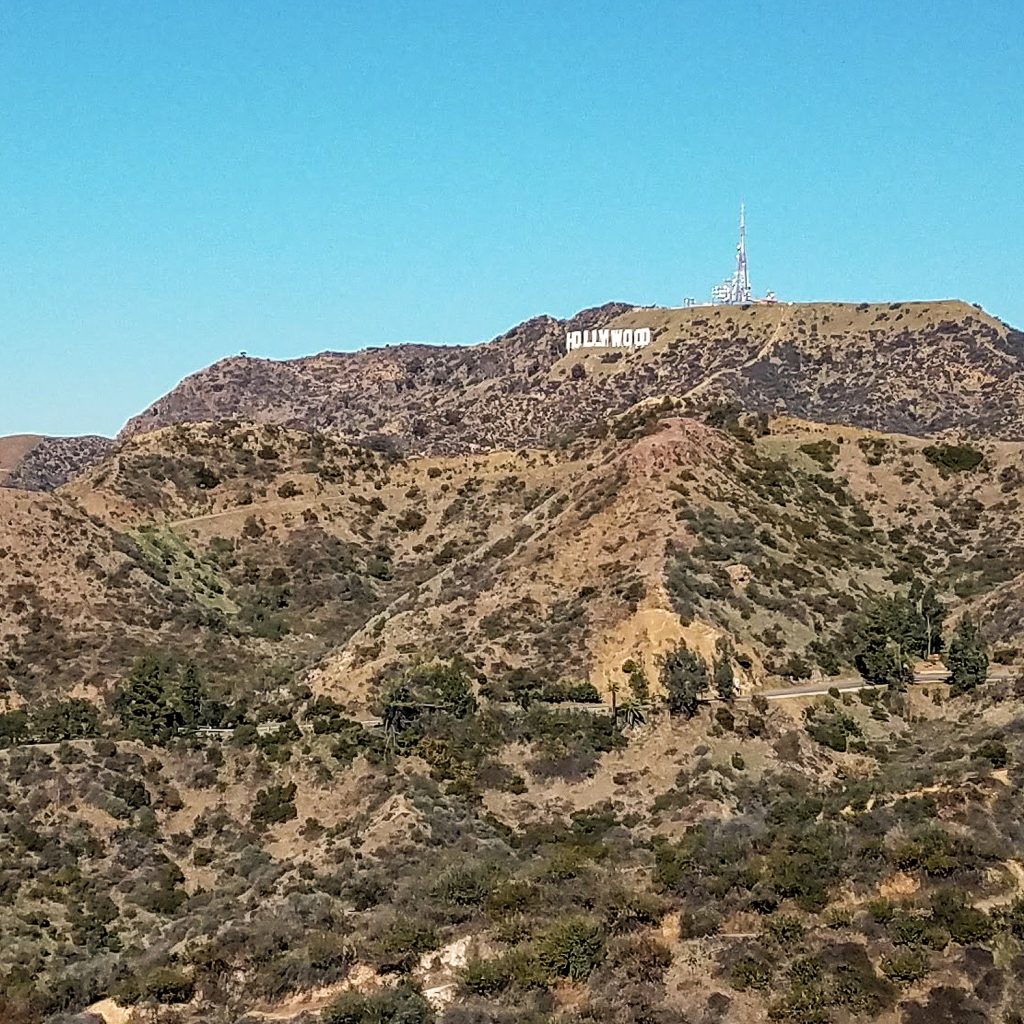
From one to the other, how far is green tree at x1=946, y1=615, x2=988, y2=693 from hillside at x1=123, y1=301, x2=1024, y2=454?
5137 cm

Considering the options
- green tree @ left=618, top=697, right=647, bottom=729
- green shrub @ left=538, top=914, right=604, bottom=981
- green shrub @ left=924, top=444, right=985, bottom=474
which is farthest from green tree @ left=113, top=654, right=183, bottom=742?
green shrub @ left=924, top=444, right=985, bottom=474

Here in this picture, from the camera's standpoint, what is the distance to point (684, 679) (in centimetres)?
4981

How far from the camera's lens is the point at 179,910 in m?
40.2

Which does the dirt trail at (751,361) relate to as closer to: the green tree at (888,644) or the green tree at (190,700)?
the green tree at (888,644)

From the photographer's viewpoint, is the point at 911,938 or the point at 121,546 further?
the point at 121,546

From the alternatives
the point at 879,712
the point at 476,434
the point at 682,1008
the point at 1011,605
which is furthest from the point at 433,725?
the point at 476,434

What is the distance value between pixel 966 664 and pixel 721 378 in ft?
285

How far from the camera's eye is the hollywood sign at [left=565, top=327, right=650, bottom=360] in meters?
159

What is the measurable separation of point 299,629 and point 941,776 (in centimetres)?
4738

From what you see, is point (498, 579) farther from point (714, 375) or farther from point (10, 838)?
point (714, 375)

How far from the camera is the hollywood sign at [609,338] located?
521 ft

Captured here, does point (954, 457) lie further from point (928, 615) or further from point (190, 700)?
point (190, 700)

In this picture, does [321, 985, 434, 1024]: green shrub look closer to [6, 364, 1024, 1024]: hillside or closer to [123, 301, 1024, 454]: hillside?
[6, 364, 1024, 1024]: hillside

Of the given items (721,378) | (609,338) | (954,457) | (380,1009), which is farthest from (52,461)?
(380,1009)
